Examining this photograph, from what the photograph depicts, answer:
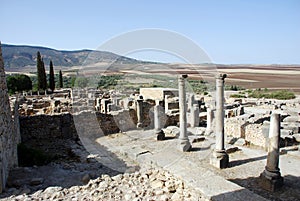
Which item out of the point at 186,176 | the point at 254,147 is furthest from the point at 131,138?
the point at 186,176

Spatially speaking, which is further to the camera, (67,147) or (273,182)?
(67,147)

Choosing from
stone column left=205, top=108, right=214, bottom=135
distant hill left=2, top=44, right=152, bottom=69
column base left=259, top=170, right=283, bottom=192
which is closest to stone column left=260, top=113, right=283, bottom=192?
column base left=259, top=170, right=283, bottom=192

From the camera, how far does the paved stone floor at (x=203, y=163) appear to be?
4.21 metres

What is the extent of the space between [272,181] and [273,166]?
1.41ft

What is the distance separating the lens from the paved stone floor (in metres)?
4.21

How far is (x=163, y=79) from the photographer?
38.7m

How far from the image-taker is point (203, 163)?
328 inches

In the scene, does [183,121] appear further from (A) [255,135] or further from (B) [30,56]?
(B) [30,56]

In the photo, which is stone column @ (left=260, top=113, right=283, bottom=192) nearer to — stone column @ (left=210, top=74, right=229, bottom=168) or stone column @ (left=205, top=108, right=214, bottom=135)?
stone column @ (left=210, top=74, right=229, bottom=168)

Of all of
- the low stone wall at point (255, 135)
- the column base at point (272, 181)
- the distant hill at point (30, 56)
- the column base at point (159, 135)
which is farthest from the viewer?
the distant hill at point (30, 56)

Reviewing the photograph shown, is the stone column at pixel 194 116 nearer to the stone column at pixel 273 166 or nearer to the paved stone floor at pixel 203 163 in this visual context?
the paved stone floor at pixel 203 163

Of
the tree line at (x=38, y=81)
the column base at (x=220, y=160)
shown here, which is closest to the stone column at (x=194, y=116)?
the column base at (x=220, y=160)

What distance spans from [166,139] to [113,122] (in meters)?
3.61

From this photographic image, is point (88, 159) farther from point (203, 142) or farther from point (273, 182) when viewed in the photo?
Answer: point (273, 182)
